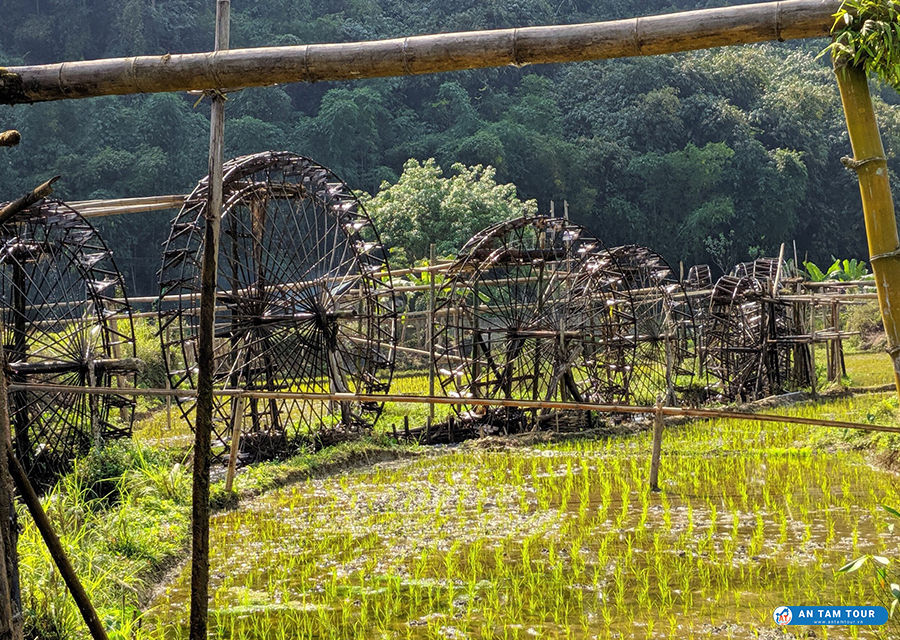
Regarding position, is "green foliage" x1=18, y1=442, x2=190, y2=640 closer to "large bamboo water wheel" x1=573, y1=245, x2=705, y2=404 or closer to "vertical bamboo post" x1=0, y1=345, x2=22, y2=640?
"vertical bamboo post" x1=0, y1=345, x2=22, y2=640

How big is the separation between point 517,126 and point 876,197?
34.5m

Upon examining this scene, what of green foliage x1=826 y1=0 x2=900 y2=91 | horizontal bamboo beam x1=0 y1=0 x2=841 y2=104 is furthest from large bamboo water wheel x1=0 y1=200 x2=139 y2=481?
green foliage x1=826 y1=0 x2=900 y2=91

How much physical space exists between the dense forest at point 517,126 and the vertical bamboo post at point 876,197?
31.0 m

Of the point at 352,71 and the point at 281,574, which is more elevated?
the point at 352,71

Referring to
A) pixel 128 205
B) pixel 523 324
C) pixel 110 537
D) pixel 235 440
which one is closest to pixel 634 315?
pixel 523 324

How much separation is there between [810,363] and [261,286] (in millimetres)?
11189

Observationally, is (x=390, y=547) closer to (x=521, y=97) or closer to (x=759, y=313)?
(x=759, y=313)

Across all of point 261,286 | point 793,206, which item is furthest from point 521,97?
point 261,286

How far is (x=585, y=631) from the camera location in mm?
5359

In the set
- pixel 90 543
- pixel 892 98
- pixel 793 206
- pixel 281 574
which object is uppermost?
pixel 892 98

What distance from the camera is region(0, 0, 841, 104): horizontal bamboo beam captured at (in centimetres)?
359

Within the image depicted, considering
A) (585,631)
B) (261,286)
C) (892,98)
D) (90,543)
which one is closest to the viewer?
(585,631)

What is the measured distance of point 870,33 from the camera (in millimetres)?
3426

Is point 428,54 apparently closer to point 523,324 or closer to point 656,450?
point 656,450
